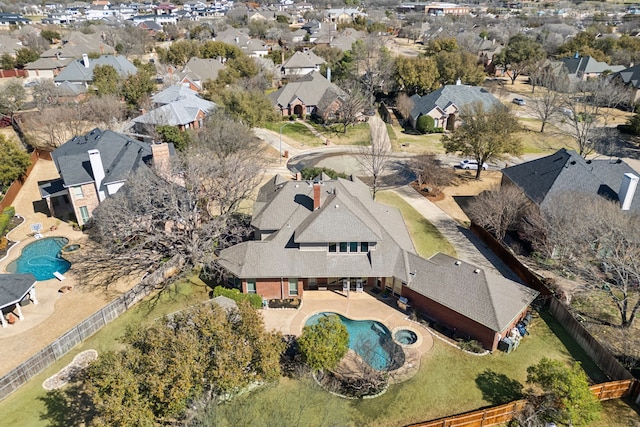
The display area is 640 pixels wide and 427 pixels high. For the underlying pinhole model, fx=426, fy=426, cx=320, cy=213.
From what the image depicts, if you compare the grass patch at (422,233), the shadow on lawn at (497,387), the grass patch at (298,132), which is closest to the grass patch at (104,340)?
the grass patch at (422,233)

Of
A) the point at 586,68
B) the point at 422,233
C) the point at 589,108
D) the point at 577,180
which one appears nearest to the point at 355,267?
the point at 422,233

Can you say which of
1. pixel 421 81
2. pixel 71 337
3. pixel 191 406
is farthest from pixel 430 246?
pixel 421 81

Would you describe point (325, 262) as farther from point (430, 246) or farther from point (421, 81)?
point (421, 81)

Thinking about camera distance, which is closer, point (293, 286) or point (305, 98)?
point (293, 286)

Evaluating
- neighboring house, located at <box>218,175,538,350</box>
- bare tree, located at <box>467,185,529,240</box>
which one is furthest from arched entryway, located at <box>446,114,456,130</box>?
neighboring house, located at <box>218,175,538,350</box>

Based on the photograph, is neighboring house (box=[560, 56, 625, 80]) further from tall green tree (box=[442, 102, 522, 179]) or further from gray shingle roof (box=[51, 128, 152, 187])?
gray shingle roof (box=[51, 128, 152, 187])

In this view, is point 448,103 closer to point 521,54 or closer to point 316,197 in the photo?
point 521,54

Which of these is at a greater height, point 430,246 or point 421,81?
point 421,81
